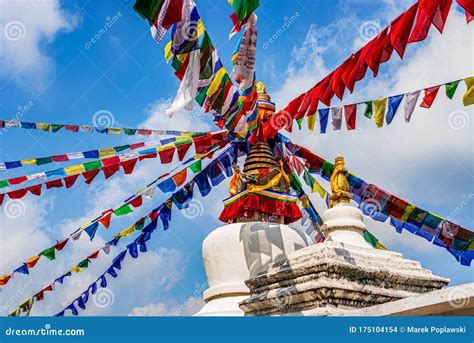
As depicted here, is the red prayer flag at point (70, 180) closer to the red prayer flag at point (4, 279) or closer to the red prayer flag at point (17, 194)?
the red prayer flag at point (17, 194)

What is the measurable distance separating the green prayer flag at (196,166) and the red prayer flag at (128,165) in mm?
1211

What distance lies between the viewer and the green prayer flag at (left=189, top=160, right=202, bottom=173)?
450 inches

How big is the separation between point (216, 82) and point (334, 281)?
3.30m

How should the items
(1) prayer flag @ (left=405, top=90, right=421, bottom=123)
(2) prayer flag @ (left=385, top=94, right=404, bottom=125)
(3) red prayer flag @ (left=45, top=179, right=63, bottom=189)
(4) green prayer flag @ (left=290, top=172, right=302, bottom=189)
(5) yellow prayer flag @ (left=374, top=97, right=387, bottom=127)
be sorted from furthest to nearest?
(4) green prayer flag @ (left=290, top=172, right=302, bottom=189)
(3) red prayer flag @ (left=45, top=179, right=63, bottom=189)
(5) yellow prayer flag @ (left=374, top=97, right=387, bottom=127)
(2) prayer flag @ (left=385, top=94, right=404, bottom=125)
(1) prayer flag @ (left=405, top=90, right=421, bottom=123)

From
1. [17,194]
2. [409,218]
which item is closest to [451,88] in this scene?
[409,218]

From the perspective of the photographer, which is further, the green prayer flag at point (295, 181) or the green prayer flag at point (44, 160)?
the green prayer flag at point (295, 181)

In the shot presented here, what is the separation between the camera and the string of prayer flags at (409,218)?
10258 millimetres

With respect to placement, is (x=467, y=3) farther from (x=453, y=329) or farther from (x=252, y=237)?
(x=252, y=237)

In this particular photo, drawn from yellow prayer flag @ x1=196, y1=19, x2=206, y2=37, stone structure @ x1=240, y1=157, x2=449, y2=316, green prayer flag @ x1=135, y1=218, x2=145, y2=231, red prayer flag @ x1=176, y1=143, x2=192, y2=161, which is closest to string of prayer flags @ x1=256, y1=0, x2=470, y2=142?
stone structure @ x1=240, y1=157, x2=449, y2=316

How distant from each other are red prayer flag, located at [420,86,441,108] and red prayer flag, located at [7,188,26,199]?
7369 millimetres

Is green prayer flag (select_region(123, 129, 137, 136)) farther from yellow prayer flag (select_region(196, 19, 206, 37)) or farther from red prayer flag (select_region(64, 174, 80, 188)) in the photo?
yellow prayer flag (select_region(196, 19, 206, 37))

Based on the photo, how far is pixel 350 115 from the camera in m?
8.98

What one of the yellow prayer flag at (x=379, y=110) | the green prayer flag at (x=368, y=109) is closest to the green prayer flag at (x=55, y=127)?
the green prayer flag at (x=368, y=109)

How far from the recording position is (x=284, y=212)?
31.8 ft
